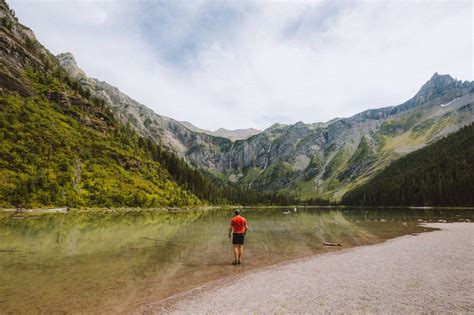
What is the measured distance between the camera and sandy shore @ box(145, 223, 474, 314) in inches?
468

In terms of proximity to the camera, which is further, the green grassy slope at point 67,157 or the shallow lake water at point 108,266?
the green grassy slope at point 67,157

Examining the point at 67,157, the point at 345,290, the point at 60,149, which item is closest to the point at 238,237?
the point at 345,290

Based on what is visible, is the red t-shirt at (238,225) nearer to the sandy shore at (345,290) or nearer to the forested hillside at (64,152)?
the sandy shore at (345,290)

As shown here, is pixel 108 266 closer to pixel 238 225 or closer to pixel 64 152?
pixel 238 225

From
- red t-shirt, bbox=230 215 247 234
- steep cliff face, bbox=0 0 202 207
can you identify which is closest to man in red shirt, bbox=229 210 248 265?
red t-shirt, bbox=230 215 247 234

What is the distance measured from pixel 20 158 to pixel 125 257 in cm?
8288

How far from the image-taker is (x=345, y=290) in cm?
1421

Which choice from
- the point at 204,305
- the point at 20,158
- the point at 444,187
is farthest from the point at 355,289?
the point at 444,187

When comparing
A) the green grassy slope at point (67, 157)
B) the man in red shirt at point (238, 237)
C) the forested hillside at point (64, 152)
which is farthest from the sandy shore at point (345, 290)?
the green grassy slope at point (67, 157)

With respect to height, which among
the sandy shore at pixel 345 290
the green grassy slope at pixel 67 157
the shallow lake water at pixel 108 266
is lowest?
the shallow lake water at pixel 108 266

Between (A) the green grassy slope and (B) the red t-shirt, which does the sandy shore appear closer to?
(B) the red t-shirt

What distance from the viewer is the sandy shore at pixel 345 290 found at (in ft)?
39.0

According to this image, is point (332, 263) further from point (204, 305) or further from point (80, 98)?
point (80, 98)

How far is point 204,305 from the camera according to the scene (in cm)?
1316
